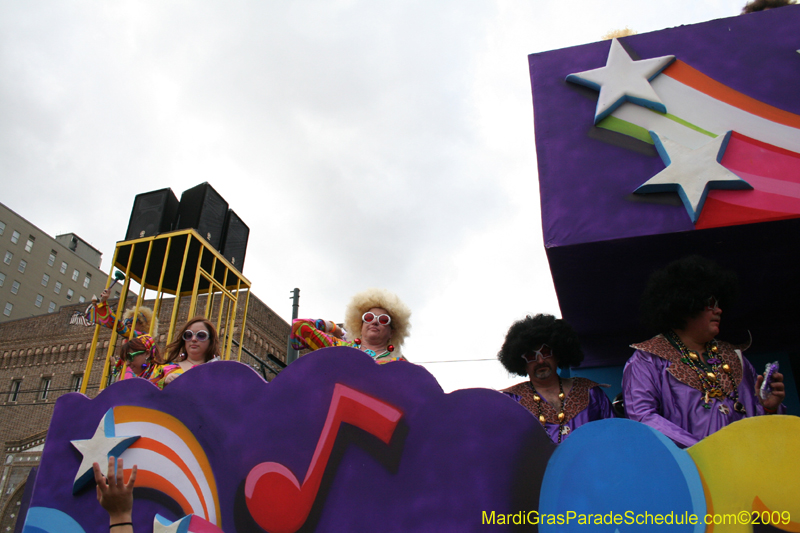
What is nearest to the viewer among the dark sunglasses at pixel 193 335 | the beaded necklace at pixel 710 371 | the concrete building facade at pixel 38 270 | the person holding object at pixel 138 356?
the beaded necklace at pixel 710 371

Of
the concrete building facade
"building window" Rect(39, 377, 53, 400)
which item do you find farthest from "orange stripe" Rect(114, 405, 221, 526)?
the concrete building facade

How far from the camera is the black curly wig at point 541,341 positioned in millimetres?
2893

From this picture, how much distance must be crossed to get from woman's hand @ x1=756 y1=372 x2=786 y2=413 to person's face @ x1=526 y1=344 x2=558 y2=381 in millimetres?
899

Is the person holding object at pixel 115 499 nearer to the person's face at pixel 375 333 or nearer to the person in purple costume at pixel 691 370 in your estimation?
the person's face at pixel 375 333

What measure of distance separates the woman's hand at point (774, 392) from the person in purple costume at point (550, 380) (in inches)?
25.4

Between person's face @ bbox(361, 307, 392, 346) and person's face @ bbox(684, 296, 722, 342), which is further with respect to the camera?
person's face @ bbox(361, 307, 392, 346)

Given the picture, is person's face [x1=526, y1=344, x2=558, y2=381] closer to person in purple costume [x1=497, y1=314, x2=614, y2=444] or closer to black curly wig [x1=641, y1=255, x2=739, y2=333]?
person in purple costume [x1=497, y1=314, x2=614, y2=444]

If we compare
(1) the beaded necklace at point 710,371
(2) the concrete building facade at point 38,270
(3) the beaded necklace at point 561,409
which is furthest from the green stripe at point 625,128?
(2) the concrete building facade at point 38,270

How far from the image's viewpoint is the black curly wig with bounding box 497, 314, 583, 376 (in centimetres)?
289

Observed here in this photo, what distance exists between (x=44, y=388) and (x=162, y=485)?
23783 mm

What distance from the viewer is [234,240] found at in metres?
7.23

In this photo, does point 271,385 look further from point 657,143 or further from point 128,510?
point 657,143

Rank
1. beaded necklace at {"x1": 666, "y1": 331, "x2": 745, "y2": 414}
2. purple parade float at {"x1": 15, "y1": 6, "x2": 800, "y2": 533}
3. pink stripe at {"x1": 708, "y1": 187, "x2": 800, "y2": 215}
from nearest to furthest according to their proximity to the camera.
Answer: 1. purple parade float at {"x1": 15, "y1": 6, "x2": 800, "y2": 533}
2. beaded necklace at {"x1": 666, "y1": 331, "x2": 745, "y2": 414}
3. pink stripe at {"x1": 708, "y1": 187, "x2": 800, "y2": 215}

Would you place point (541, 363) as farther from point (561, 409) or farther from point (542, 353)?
point (561, 409)
